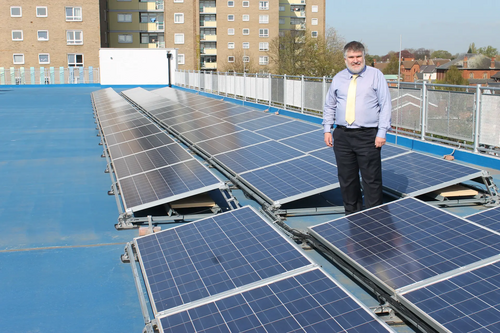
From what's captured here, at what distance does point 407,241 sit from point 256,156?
13.8ft

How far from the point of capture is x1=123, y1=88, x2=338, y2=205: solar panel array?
667 cm

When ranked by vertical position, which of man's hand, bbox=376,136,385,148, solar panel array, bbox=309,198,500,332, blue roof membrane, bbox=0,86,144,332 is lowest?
blue roof membrane, bbox=0,86,144,332

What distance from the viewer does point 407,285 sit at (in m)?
3.67

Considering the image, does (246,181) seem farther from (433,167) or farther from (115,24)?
(115,24)

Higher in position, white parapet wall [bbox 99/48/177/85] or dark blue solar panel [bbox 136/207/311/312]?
white parapet wall [bbox 99/48/177/85]

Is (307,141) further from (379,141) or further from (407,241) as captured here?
(407,241)

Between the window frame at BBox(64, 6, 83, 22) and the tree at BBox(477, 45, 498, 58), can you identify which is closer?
the window frame at BBox(64, 6, 83, 22)

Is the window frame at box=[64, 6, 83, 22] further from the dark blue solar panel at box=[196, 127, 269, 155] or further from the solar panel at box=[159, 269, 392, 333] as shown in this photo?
the solar panel at box=[159, 269, 392, 333]

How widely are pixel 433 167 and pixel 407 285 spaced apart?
3727 millimetres

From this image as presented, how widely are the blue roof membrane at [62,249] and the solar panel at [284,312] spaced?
0.86 meters

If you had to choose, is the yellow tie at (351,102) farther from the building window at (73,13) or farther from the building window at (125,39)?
the building window at (125,39)

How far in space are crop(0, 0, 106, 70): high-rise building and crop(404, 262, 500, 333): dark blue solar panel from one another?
6987 cm

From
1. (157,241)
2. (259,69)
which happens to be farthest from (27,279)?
(259,69)

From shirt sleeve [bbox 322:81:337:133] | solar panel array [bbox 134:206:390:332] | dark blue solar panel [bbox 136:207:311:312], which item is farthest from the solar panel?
shirt sleeve [bbox 322:81:337:133]
